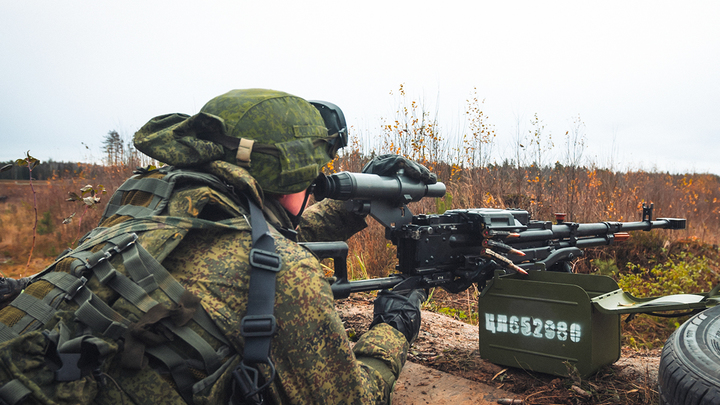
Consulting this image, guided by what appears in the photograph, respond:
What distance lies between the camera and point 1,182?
9.66 meters

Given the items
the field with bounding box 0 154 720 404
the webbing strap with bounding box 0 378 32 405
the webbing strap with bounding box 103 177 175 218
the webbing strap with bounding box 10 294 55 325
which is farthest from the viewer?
the field with bounding box 0 154 720 404

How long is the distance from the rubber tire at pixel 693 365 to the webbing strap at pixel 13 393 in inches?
97.6

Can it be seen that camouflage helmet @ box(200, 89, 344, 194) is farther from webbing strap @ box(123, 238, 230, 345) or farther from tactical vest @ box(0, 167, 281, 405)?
webbing strap @ box(123, 238, 230, 345)

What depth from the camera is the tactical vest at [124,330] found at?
1204 millimetres

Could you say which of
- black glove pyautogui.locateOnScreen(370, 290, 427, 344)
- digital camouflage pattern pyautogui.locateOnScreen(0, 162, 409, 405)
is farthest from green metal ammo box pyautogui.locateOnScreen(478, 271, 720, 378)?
digital camouflage pattern pyautogui.locateOnScreen(0, 162, 409, 405)

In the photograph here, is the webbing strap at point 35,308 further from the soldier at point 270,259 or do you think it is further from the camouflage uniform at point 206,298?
the soldier at point 270,259

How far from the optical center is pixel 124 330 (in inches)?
50.1

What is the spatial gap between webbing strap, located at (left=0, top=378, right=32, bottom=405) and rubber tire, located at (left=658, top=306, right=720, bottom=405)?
8.14 ft

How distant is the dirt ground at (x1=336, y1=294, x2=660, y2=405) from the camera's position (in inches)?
107

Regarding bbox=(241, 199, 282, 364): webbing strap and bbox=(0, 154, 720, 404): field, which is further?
bbox=(0, 154, 720, 404): field

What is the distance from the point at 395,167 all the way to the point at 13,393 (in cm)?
215

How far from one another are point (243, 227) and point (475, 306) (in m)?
4.71

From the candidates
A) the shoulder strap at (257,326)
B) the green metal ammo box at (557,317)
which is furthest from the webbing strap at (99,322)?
the green metal ammo box at (557,317)

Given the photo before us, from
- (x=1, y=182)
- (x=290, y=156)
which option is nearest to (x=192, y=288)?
(x=290, y=156)
